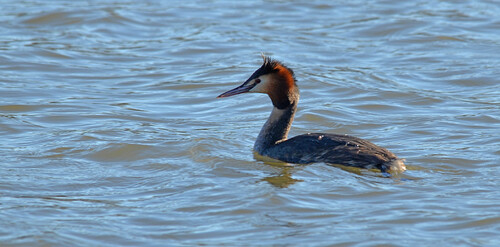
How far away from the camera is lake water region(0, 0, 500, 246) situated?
696cm

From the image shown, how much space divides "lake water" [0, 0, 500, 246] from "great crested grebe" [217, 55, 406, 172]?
162 millimetres

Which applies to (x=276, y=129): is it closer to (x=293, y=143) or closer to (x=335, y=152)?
(x=293, y=143)

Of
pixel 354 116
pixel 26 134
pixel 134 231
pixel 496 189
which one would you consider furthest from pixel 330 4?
pixel 134 231

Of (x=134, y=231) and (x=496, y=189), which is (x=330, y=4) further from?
(x=134, y=231)

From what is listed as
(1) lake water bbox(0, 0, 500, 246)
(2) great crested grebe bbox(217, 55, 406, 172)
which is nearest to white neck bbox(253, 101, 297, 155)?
(2) great crested grebe bbox(217, 55, 406, 172)

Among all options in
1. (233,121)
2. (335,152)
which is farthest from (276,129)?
(233,121)

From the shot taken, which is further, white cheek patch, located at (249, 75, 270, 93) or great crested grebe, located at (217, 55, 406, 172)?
white cheek patch, located at (249, 75, 270, 93)

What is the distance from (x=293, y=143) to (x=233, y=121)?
2346mm

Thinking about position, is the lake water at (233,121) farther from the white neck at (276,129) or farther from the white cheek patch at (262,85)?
the white cheek patch at (262,85)

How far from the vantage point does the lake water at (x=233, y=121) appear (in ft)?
22.9

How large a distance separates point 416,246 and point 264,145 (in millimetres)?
3025

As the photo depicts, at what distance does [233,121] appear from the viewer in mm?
10984

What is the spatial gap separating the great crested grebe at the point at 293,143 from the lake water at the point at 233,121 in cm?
16

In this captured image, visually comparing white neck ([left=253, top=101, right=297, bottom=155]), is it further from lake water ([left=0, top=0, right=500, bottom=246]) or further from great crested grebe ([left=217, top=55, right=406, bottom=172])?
lake water ([left=0, top=0, right=500, bottom=246])
